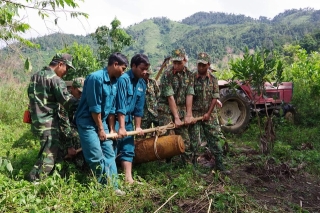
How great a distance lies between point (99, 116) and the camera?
3.88 metres

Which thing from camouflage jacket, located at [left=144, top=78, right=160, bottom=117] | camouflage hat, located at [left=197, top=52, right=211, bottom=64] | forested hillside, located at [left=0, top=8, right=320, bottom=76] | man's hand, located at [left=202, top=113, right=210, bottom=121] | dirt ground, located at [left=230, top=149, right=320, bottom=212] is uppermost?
forested hillside, located at [left=0, top=8, right=320, bottom=76]

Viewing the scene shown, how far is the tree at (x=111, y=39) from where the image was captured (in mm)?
12203

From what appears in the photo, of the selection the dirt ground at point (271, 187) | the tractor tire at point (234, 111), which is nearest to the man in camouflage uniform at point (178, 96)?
the dirt ground at point (271, 187)

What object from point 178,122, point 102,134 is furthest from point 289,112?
point 102,134

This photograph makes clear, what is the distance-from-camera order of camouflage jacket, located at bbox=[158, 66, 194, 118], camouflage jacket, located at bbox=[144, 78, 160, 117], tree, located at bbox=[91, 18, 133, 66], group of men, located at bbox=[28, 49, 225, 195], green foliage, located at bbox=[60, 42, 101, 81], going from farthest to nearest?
1. tree, located at bbox=[91, 18, 133, 66]
2. green foliage, located at bbox=[60, 42, 101, 81]
3. camouflage jacket, located at bbox=[144, 78, 160, 117]
4. camouflage jacket, located at bbox=[158, 66, 194, 118]
5. group of men, located at bbox=[28, 49, 225, 195]

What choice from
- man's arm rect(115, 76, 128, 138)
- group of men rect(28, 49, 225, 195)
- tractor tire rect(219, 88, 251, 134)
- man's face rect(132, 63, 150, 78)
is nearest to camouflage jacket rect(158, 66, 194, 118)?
group of men rect(28, 49, 225, 195)

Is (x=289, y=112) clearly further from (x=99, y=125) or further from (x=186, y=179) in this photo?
(x=99, y=125)

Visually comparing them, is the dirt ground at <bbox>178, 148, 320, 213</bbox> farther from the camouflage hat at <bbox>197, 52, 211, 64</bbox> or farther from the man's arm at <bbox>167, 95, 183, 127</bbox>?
the camouflage hat at <bbox>197, 52, 211, 64</bbox>

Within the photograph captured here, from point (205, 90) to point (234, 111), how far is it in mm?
3710

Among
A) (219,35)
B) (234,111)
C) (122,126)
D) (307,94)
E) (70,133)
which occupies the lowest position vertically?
(234,111)

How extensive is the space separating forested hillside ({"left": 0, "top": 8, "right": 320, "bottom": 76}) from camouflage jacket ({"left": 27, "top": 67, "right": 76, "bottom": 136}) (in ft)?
134

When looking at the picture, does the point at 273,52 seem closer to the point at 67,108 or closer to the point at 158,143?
the point at 158,143

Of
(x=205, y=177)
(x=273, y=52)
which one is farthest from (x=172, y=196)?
(x=273, y=52)

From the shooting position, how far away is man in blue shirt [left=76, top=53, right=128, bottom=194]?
384 cm
